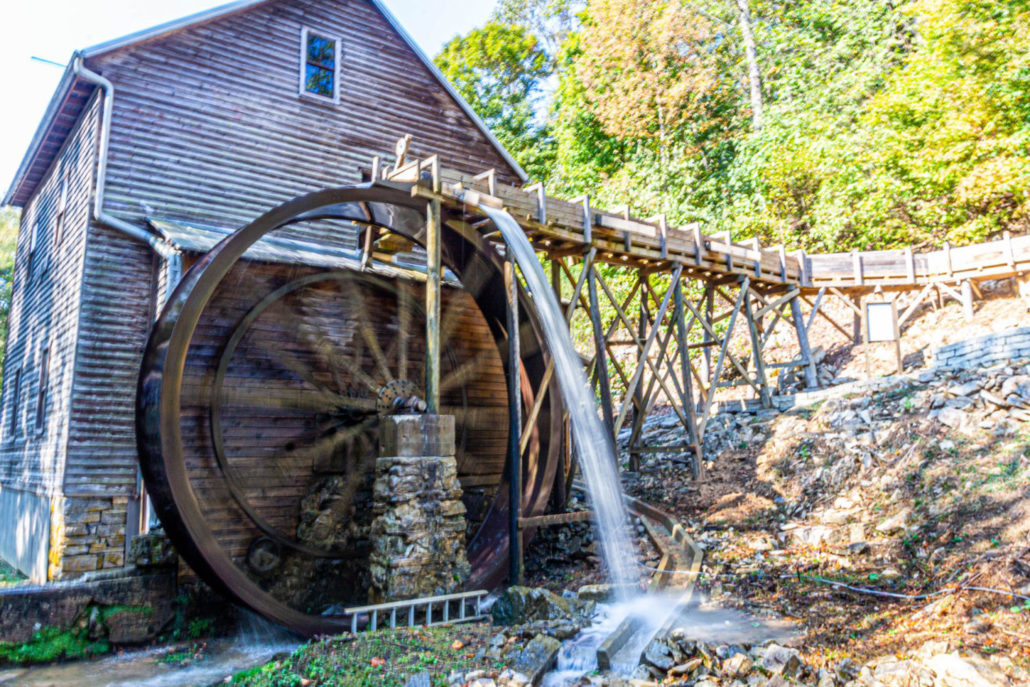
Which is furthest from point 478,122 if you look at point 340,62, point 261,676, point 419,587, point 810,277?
point 261,676

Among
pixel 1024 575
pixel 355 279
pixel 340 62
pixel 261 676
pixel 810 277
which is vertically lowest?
pixel 261 676

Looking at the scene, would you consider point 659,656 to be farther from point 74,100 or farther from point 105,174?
point 74,100

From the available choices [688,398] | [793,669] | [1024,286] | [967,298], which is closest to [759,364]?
[688,398]

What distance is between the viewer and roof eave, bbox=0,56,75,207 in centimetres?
797

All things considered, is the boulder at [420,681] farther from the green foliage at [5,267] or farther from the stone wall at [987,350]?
the green foliage at [5,267]

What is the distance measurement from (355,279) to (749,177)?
35.5 feet

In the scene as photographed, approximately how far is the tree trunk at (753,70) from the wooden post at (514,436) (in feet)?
37.3

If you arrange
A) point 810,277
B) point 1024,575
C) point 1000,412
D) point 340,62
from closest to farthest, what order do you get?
point 1024,575 < point 1000,412 < point 340,62 < point 810,277

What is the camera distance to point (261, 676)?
4160mm

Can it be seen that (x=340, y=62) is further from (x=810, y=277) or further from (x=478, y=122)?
(x=810, y=277)

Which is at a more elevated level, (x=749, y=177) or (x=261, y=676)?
(x=749, y=177)

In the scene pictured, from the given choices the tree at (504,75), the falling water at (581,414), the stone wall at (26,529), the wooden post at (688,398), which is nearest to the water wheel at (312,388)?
the falling water at (581,414)

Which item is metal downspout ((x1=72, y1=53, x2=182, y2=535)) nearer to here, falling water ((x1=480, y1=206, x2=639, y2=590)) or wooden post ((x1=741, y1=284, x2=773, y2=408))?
falling water ((x1=480, y1=206, x2=639, y2=590))

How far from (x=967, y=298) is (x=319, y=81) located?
10.2 meters
